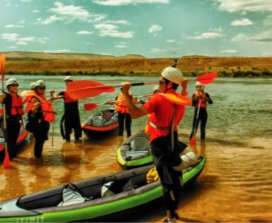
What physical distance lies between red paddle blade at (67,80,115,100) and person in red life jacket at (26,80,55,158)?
300 centimetres

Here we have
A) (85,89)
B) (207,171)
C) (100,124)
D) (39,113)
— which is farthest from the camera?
(100,124)

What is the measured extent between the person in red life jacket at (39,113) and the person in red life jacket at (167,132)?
4306 millimetres

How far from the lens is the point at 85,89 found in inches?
221

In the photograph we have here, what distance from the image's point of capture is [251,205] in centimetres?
636

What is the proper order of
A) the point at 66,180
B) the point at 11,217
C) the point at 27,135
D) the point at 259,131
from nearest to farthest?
the point at 11,217 → the point at 66,180 → the point at 27,135 → the point at 259,131

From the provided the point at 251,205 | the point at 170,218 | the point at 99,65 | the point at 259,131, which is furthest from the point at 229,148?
the point at 99,65

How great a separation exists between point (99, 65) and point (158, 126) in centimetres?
7643

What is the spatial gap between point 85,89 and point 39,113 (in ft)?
11.5

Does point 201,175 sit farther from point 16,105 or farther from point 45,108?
point 16,105

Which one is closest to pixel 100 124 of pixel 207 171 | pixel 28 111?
pixel 28 111

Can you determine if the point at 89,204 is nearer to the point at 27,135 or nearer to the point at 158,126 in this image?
the point at 158,126

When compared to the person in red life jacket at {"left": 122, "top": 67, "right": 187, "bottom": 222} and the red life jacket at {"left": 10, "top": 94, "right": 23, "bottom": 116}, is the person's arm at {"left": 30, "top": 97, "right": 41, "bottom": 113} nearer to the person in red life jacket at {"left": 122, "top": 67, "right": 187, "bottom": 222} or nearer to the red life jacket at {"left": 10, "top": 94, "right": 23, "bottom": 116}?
the red life jacket at {"left": 10, "top": 94, "right": 23, "bottom": 116}

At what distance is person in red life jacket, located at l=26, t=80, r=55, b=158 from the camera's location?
27.8 feet

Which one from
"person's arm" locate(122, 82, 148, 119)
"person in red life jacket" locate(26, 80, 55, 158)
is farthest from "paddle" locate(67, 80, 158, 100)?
"person in red life jacket" locate(26, 80, 55, 158)
